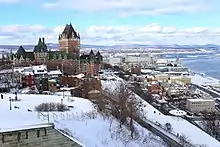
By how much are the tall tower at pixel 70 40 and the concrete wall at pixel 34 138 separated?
37064 millimetres

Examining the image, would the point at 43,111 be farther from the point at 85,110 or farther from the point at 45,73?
the point at 45,73

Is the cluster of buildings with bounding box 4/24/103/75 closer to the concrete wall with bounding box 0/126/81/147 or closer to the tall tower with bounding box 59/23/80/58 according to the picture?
the tall tower with bounding box 59/23/80/58

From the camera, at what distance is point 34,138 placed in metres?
9.05

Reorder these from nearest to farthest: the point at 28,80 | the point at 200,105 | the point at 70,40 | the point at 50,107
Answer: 1. the point at 50,107
2. the point at 28,80
3. the point at 200,105
4. the point at 70,40

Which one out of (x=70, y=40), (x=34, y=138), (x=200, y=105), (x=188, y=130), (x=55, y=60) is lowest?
(x=200, y=105)

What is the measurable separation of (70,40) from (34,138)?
3843 centimetres

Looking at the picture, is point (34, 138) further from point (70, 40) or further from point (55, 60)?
point (70, 40)

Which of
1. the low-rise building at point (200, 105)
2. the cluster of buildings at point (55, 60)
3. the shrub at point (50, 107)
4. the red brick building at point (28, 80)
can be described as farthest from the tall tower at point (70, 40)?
the shrub at point (50, 107)

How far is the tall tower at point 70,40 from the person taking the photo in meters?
46.9

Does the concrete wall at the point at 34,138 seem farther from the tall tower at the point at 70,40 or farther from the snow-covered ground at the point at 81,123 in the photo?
the tall tower at the point at 70,40

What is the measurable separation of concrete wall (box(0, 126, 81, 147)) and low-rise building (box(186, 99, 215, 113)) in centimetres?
2658

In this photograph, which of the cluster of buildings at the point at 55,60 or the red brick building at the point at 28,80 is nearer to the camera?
the red brick building at the point at 28,80

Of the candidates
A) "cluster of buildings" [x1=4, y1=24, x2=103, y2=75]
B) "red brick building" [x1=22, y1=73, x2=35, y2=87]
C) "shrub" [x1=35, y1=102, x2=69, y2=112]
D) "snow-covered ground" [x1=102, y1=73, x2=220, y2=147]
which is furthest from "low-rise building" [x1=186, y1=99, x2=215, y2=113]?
"shrub" [x1=35, y1=102, x2=69, y2=112]

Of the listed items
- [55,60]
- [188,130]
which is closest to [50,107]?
[188,130]
